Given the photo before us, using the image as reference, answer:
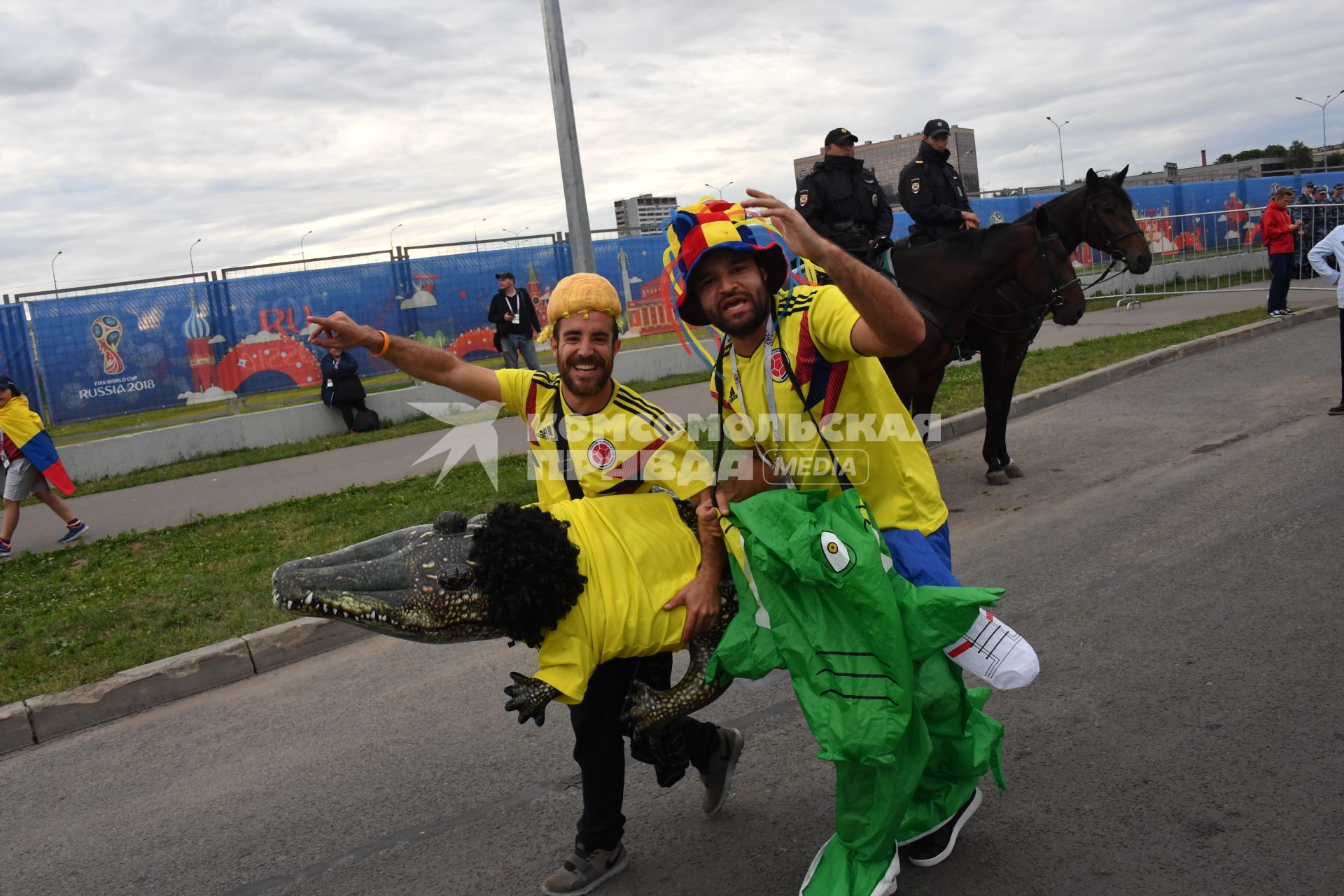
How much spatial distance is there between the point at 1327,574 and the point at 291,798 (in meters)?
5.00

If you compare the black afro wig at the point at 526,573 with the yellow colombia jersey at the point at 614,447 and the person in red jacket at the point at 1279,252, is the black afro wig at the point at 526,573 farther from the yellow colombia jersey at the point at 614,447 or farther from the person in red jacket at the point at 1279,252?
the person in red jacket at the point at 1279,252

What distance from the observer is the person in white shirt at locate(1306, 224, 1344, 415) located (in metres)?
8.67

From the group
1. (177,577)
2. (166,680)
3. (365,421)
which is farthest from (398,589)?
(365,421)

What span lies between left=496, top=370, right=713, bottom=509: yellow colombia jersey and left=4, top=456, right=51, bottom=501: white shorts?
7.49 meters

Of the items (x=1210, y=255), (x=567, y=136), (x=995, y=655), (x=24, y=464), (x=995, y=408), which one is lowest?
(x=995, y=408)

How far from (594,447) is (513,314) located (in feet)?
38.2

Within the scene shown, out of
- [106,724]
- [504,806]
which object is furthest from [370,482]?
[504,806]

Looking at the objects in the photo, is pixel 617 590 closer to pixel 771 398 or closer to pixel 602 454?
pixel 602 454

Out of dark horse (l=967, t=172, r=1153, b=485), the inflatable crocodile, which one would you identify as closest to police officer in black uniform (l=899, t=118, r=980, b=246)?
dark horse (l=967, t=172, r=1153, b=485)

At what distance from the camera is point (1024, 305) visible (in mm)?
7883

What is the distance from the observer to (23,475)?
8.84 metres

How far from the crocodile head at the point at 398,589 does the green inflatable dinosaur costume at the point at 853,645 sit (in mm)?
701

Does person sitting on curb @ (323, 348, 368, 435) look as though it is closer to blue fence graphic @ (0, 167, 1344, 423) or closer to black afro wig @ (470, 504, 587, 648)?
blue fence graphic @ (0, 167, 1344, 423)

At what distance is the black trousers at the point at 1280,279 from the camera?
15445 mm
